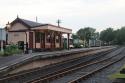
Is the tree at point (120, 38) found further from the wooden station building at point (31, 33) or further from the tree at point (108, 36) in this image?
the wooden station building at point (31, 33)

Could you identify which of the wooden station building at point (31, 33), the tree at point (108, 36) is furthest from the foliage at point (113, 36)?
the wooden station building at point (31, 33)

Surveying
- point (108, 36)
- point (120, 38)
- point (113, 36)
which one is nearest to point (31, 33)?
point (120, 38)

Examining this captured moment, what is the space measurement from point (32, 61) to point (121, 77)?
15.0 meters

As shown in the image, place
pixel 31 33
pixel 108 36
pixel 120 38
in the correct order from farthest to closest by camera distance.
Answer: pixel 108 36 → pixel 120 38 → pixel 31 33

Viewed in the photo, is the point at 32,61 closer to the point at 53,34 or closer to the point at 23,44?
the point at 23,44

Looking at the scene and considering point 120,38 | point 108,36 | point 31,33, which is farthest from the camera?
point 108,36

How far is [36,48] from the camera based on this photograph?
157 ft

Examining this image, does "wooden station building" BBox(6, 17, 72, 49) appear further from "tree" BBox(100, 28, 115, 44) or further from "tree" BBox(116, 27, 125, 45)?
"tree" BBox(100, 28, 115, 44)

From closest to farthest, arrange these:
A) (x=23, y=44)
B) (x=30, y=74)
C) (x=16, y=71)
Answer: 1. (x=30, y=74)
2. (x=16, y=71)
3. (x=23, y=44)

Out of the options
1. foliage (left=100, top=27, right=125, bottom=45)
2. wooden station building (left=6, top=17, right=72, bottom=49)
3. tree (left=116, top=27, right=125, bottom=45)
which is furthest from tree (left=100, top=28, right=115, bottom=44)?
wooden station building (left=6, top=17, right=72, bottom=49)

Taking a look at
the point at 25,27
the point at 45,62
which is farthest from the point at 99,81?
the point at 25,27

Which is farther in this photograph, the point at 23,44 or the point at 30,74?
the point at 23,44

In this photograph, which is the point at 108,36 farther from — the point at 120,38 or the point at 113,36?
the point at 120,38

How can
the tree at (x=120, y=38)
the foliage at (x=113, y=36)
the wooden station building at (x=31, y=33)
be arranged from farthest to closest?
1. the foliage at (x=113, y=36)
2. the tree at (x=120, y=38)
3. the wooden station building at (x=31, y=33)
